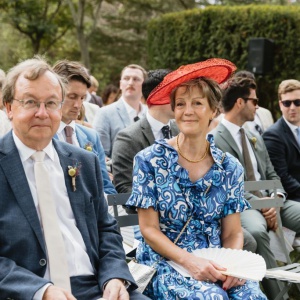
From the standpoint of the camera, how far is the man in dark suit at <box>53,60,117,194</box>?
211 inches

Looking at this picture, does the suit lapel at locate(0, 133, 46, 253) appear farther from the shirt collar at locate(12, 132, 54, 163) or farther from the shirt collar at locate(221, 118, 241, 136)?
the shirt collar at locate(221, 118, 241, 136)

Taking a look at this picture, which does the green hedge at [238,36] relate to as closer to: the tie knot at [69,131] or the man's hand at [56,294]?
the tie knot at [69,131]

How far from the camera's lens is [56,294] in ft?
10.2

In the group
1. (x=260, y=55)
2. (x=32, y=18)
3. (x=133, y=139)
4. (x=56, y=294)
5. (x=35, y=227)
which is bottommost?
(x=56, y=294)

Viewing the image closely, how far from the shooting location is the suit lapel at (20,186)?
3.27m

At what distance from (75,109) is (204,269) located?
2.20 meters

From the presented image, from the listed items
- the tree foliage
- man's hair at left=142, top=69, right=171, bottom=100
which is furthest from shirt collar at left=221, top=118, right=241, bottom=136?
the tree foliage

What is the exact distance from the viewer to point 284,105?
7332mm

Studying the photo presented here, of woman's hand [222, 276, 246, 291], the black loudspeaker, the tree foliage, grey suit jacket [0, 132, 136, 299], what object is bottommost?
woman's hand [222, 276, 246, 291]

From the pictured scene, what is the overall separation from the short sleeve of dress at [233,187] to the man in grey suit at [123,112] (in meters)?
3.62

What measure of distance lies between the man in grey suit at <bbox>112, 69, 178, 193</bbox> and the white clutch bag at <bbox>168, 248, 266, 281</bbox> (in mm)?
1488

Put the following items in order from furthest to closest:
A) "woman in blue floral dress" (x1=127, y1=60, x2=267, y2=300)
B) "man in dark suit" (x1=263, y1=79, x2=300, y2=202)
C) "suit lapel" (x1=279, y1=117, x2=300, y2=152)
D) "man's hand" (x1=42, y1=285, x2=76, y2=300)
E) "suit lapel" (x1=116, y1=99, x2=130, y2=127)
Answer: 1. "suit lapel" (x1=116, y1=99, x2=130, y2=127)
2. "suit lapel" (x1=279, y1=117, x2=300, y2=152)
3. "man in dark suit" (x1=263, y1=79, x2=300, y2=202)
4. "woman in blue floral dress" (x1=127, y1=60, x2=267, y2=300)
5. "man's hand" (x1=42, y1=285, x2=76, y2=300)

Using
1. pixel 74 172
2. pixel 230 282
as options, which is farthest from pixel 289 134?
pixel 74 172

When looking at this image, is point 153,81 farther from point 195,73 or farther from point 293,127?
point 195,73
